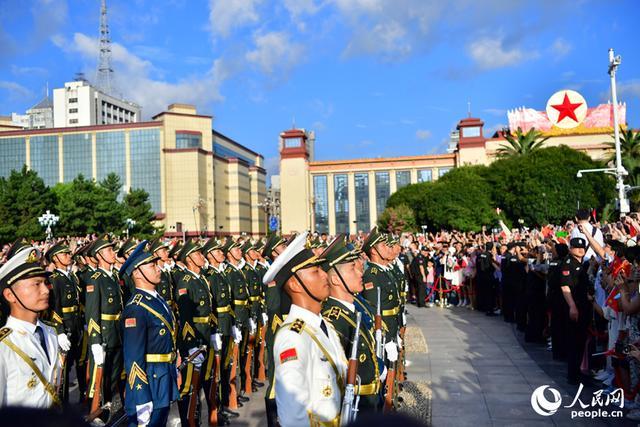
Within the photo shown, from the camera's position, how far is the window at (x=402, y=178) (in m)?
98.4

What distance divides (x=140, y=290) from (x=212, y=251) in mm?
3515

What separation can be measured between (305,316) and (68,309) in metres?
6.69

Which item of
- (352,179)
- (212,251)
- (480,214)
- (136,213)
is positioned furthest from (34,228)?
(352,179)

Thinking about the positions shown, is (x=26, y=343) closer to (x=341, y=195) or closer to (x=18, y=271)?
(x=18, y=271)

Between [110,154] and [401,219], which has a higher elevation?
[110,154]

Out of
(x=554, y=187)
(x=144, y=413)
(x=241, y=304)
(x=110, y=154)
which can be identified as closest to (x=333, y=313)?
(x=144, y=413)

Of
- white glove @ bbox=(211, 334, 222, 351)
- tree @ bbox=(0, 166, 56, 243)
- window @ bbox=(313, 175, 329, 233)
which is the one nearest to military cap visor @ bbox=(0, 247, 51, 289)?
white glove @ bbox=(211, 334, 222, 351)

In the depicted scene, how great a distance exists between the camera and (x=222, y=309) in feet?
27.3

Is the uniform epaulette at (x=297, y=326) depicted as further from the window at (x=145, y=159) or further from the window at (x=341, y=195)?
the window at (x=341, y=195)

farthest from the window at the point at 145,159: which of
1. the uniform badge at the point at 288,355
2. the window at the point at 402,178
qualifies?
the uniform badge at the point at 288,355

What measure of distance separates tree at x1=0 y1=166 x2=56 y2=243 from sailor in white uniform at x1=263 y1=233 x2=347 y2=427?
49.1 meters

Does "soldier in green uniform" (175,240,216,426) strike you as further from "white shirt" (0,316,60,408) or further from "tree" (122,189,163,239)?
"tree" (122,189,163,239)

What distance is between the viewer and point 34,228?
48312mm

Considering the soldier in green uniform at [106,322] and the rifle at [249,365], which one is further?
the rifle at [249,365]
